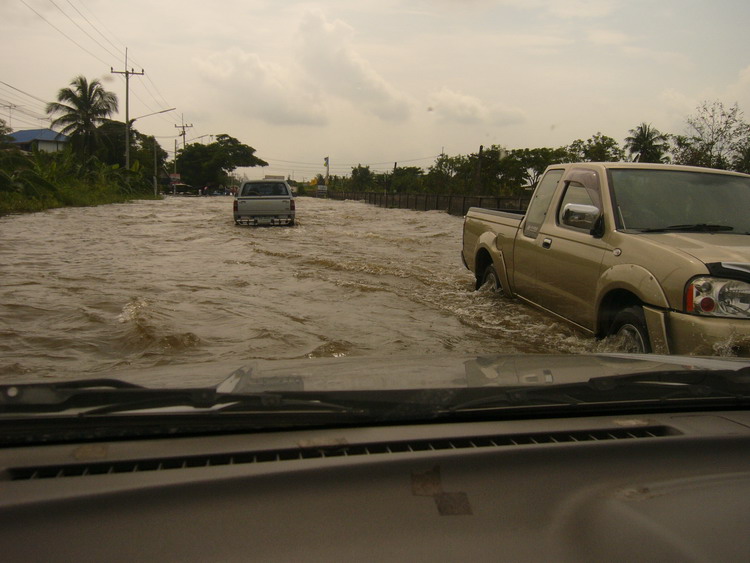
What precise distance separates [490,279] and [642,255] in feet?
11.0

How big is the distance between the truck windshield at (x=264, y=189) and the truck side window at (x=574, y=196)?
56.0ft

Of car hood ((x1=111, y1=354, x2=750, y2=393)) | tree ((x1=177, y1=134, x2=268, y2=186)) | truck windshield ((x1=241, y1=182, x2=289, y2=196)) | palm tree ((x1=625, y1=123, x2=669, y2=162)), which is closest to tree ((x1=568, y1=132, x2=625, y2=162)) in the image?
palm tree ((x1=625, y1=123, x2=669, y2=162))

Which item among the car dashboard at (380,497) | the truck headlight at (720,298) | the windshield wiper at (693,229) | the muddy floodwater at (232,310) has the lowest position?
the muddy floodwater at (232,310)

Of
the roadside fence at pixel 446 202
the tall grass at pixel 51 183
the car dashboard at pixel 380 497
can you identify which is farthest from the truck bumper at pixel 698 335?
the tall grass at pixel 51 183

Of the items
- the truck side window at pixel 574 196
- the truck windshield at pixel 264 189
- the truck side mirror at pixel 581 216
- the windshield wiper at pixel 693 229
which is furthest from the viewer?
the truck windshield at pixel 264 189

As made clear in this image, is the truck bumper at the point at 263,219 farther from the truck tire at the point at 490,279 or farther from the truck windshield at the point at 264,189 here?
the truck tire at the point at 490,279

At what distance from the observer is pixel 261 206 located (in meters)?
21.2

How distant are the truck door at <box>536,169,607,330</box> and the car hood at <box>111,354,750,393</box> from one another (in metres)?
2.25

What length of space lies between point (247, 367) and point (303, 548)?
117 cm

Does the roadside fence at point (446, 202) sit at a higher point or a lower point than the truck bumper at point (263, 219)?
higher

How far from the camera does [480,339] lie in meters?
6.59

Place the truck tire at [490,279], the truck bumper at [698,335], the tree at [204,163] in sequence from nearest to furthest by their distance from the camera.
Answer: the truck bumper at [698,335]
the truck tire at [490,279]
the tree at [204,163]

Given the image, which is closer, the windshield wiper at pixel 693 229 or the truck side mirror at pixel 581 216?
the windshield wiper at pixel 693 229

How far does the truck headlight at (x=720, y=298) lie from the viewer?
12.4 ft
